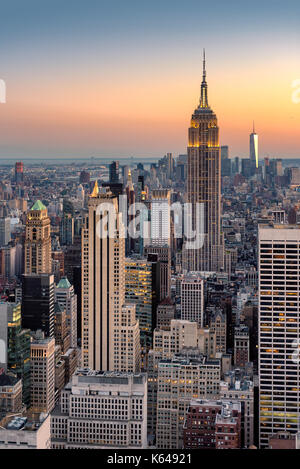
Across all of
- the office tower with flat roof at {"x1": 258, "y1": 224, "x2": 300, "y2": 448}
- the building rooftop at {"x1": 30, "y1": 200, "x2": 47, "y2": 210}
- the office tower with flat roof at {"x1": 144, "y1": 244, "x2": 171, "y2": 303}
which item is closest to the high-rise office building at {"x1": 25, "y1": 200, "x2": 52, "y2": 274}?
the office tower with flat roof at {"x1": 144, "y1": 244, "x2": 171, "y2": 303}

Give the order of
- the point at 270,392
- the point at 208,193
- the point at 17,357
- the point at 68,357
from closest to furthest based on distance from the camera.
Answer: the point at 270,392
the point at 17,357
the point at 68,357
the point at 208,193

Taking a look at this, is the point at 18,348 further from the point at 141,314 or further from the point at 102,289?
the point at 141,314

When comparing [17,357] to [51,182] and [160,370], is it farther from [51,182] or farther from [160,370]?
[51,182]

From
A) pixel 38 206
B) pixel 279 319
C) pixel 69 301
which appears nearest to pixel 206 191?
pixel 69 301

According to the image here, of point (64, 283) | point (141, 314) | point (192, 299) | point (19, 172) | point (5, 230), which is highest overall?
point (19, 172)

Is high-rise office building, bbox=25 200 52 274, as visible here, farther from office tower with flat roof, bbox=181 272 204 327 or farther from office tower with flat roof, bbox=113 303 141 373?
office tower with flat roof, bbox=181 272 204 327
